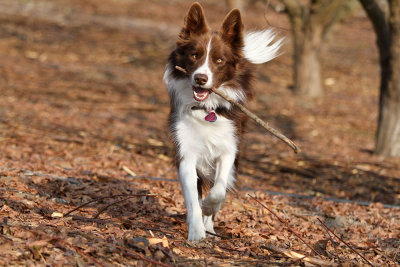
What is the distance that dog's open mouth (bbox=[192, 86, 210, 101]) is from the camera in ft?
16.1

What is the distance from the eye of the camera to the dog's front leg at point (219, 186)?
15.5ft

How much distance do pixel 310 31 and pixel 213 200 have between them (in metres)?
11.0

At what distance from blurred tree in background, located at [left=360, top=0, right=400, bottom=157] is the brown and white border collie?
4.21m

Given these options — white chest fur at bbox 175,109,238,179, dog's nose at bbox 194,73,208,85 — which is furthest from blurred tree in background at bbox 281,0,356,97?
dog's nose at bbox 194,73,208,85

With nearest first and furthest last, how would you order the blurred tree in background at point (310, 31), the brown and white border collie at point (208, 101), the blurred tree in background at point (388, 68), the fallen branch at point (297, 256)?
the fallen branch at point (297, 256)
the brown and white border collie at point (208, 101)
the blurred tree in background at point (388, 68)
the blurred tree in background at point (310, 31)

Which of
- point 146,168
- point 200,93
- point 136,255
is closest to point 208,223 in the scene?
point 200,93

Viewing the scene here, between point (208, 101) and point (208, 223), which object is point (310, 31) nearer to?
point (208, 101)

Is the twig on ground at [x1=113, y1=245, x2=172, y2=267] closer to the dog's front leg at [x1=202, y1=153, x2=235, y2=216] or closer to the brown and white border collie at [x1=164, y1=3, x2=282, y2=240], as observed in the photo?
the brown and white border collie at [x1=164, y1=3, x2=282, y2=240]

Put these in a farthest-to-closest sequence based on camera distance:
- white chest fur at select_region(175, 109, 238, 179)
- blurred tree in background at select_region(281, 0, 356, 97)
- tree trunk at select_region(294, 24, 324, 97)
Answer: tree trunk at select_region(294, 24, 324, 97) → blurred tree in background at select_region(281, 0, 356, 97) → white chest fur at select_region(175, 109, 238, 179)

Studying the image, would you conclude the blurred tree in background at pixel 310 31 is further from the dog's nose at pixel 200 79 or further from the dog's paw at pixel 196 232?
the dog's paw at pixel 196 232

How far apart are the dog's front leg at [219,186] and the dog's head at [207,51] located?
0.65m

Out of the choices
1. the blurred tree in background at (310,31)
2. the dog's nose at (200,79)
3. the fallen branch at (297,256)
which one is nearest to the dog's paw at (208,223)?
the fallen branch at (297,256)

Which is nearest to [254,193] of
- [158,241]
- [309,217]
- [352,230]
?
[309,217]

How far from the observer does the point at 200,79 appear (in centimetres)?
481
